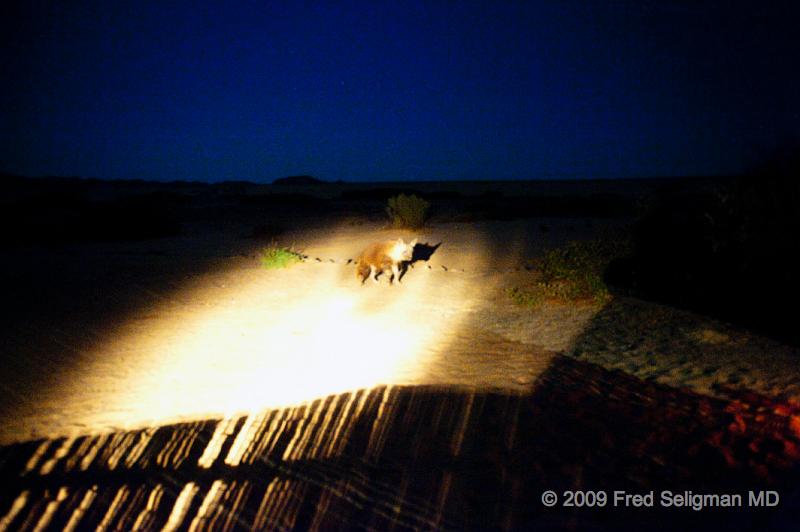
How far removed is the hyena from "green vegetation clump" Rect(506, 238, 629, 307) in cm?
206

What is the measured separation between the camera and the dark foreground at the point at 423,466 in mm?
2902

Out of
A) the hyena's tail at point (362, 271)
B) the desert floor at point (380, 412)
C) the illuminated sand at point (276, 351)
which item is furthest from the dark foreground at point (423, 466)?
the hyena's tail at point (362, 271)

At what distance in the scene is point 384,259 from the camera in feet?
29.4

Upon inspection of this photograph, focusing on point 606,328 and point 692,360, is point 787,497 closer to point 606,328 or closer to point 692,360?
point 692,360

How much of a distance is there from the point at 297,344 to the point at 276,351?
32cm

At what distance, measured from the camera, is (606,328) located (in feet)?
20.3

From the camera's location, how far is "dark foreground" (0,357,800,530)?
290cm

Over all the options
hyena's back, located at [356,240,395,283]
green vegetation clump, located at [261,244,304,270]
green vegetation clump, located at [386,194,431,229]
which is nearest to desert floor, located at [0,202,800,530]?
hyena's back, located at [356,240,395,283]

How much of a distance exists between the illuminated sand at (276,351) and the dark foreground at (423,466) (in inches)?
15.5

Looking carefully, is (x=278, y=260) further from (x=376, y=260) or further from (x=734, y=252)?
(x=734, y=252)

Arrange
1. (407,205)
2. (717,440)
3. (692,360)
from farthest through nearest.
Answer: (407,205) → (692,360) → (717,440)

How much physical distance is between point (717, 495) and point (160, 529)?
133 inches

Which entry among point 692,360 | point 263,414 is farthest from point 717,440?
point 263,414

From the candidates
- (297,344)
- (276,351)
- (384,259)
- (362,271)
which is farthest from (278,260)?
(276,351)
